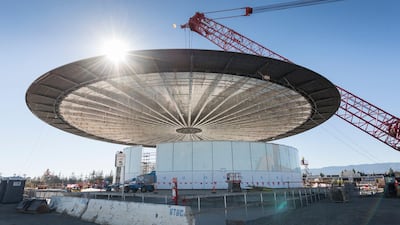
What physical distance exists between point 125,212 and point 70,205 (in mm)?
6687

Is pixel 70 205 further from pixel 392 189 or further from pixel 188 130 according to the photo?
pixel 392 189

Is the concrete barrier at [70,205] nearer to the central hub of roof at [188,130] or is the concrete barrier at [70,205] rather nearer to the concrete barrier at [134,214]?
the concrete barrier at [134,214]

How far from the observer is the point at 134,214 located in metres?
11.7

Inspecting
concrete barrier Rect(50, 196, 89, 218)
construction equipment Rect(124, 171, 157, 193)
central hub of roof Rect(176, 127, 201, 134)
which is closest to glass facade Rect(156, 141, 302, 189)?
construction equipment Rect(124, 171, 157, 193)

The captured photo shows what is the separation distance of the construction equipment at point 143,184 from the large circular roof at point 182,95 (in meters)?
9.41

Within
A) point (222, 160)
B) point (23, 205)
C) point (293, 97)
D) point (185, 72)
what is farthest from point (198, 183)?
point (23, 205)

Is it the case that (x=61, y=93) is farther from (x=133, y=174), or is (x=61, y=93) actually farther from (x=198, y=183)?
(x=198, y=183)

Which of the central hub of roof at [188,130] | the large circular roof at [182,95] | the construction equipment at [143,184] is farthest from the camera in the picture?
the central hub of roof at [188,130]

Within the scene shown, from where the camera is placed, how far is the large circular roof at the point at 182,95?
23.5m

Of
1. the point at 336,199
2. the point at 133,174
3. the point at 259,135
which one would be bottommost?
the point at 336,199

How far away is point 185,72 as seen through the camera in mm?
25203

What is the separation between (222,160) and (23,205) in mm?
21128

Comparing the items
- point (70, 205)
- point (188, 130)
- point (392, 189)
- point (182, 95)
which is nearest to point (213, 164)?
point (182, 95)

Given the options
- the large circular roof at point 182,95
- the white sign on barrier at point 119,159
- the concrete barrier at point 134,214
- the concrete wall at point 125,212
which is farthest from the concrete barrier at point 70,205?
the large circular roof at point 182,95
